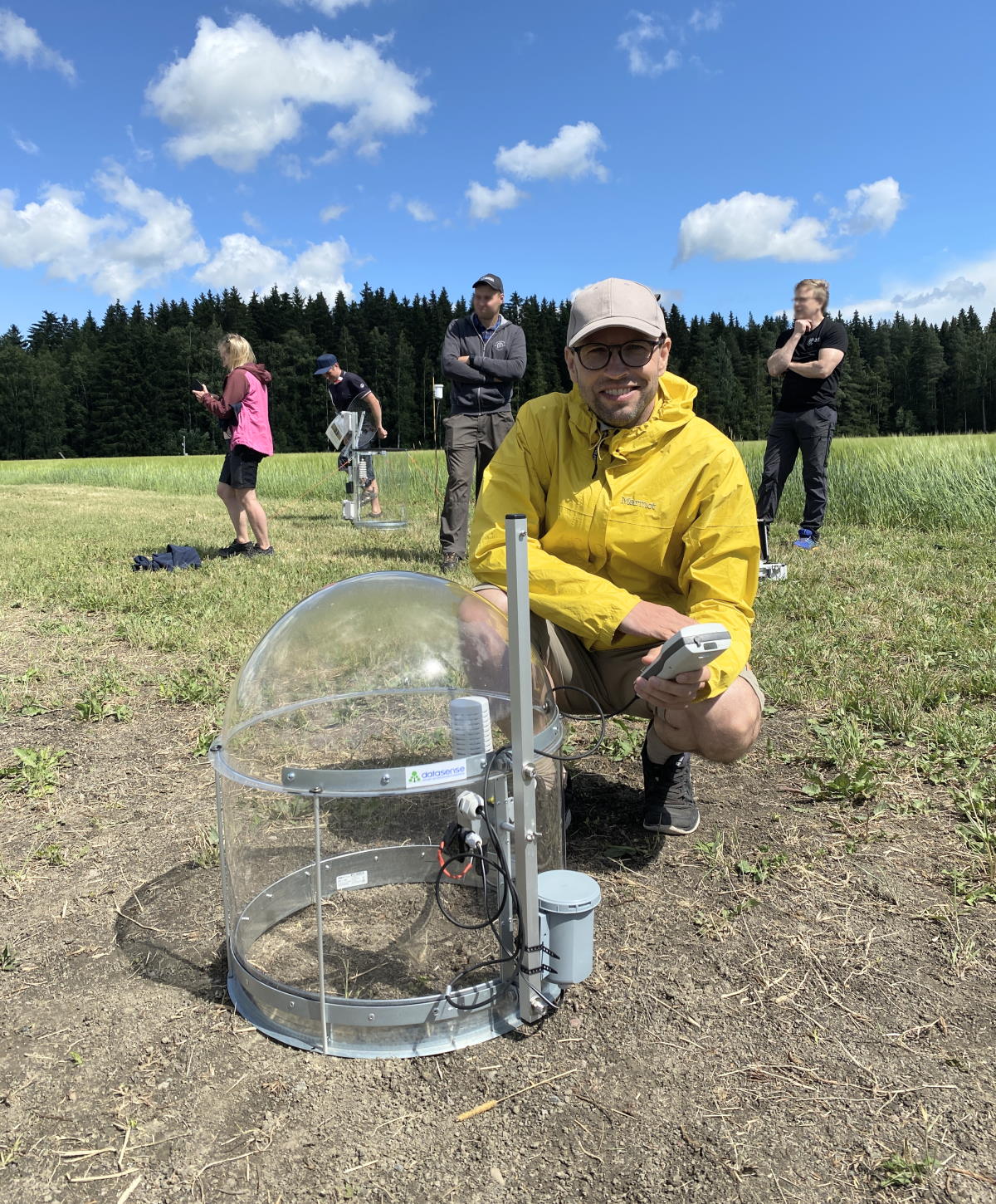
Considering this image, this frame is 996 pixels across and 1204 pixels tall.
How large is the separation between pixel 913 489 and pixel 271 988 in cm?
990

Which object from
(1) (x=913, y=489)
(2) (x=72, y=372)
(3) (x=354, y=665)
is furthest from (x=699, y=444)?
(2) (x=72, y=372)

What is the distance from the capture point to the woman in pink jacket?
790cm

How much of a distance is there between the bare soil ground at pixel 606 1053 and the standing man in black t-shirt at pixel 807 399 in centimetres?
512

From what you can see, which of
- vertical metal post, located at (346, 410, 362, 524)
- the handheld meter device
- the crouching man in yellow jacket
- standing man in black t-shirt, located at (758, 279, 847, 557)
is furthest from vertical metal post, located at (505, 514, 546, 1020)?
vertical metal post, located at (346, 410, 362, 524)

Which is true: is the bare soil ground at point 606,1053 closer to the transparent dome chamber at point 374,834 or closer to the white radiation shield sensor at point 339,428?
the transparent dome chamber at point 374,834

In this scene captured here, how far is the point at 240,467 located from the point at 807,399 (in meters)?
5.18

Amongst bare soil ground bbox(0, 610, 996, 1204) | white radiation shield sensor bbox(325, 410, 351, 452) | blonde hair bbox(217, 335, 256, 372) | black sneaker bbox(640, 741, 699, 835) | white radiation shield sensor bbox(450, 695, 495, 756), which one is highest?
blonde hair bbox(217, 335, 256, 372)

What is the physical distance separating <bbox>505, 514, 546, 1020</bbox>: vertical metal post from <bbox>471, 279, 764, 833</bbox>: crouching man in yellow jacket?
0.58 meters

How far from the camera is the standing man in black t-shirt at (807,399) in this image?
7406mm

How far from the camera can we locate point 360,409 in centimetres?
1248

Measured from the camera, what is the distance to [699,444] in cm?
260

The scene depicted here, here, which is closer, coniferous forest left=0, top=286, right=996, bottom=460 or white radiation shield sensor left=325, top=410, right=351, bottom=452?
white radiation shield sensor left=325, top=410, right=351, bottom=452

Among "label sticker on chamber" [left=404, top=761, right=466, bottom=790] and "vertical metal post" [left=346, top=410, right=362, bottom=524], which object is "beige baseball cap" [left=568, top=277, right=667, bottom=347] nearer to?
"label sticker on chamber" [left=404, top=761, right=466, bottom=790]

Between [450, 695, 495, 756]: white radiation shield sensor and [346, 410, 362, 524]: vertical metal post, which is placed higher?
[346, 410, 362, 524]: vertical metal post
